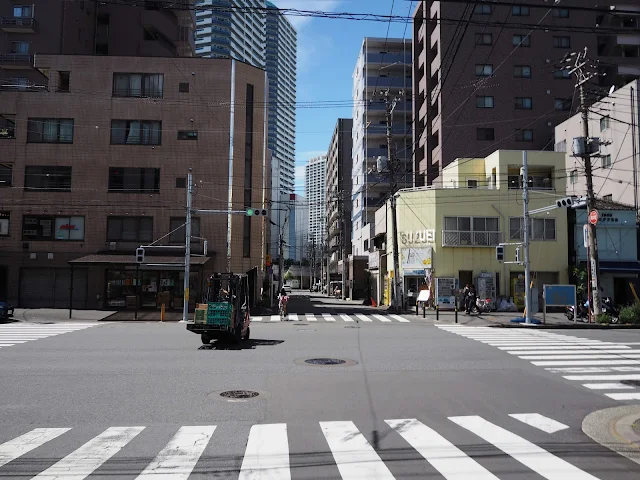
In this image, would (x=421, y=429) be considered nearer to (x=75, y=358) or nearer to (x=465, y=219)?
(x=75, y=358)

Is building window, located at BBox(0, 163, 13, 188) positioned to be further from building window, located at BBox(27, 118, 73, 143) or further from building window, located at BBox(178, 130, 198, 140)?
building window, located at BBox(178, 130, 198, 140)

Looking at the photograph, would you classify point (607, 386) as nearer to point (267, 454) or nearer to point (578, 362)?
point (578, 362)

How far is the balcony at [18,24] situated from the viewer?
44.7m

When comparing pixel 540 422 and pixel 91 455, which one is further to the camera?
pixel 540 422

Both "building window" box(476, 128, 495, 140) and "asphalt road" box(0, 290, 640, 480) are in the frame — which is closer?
"asphalt road" box(0, 290, 640, 480)

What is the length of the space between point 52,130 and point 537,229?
1340 inches

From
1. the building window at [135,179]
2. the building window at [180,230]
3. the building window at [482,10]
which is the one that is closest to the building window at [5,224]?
the building window at [135,179]

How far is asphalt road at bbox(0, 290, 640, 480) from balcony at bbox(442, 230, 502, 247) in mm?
20795

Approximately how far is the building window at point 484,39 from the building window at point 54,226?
3908 centimetres

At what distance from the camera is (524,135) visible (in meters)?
50.6

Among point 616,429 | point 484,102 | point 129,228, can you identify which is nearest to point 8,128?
point 129,228

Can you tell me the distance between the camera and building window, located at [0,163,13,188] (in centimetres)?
3500

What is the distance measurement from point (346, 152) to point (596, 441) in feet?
286

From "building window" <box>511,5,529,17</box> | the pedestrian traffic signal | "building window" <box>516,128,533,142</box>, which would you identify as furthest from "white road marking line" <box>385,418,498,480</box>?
"building window" <box>511,5,529,17</box>
